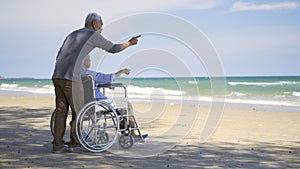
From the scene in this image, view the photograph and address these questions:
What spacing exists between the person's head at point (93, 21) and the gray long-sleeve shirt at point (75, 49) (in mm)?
110

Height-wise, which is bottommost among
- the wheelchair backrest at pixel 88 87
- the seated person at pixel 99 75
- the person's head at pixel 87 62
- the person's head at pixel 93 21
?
the wheelchair backrest at pixel 88 87

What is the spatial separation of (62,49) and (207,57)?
1962mm

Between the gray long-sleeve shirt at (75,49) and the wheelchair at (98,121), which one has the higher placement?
the gray long-sleeve shirt at (75,49)

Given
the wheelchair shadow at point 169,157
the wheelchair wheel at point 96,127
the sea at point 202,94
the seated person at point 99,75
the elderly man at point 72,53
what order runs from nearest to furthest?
the wheelchair shadow at point 169,157 → the elderly man at point 72,53 → the wheelchair wheel at point 96,127 → the seated person at point 99,75 → the sea at point 202,94

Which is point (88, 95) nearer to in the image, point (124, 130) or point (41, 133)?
point (124, 130)

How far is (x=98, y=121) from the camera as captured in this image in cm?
651

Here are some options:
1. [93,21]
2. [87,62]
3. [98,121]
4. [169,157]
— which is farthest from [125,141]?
[93,21]

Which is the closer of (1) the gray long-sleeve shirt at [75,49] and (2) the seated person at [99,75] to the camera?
(1) the gray long-sleeve shirt at [75,49]

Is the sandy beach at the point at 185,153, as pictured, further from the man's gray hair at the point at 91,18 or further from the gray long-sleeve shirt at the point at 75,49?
the man's gray hair at the point at 91,18

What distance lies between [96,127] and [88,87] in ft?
1.77

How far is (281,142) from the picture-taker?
318 inches

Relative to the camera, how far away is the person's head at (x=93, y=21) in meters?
6.19

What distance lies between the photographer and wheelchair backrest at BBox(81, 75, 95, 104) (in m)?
6.24

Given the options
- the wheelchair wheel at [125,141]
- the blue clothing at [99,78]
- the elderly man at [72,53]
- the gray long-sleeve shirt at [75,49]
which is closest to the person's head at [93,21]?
the elderly man at [72,53]
